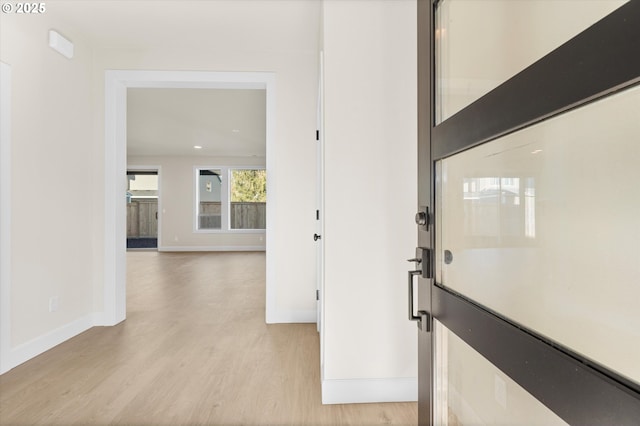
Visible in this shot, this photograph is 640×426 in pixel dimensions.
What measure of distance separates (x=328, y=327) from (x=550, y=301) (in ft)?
4.48

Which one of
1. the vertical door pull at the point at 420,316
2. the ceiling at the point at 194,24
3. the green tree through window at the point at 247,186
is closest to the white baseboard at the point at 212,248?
the green tree through window at the point at 247,186

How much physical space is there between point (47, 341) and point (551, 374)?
3.34 metres

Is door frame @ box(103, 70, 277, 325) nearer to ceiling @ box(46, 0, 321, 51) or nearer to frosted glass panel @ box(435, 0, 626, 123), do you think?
ceiling @ box(46, 0, 321, 51)

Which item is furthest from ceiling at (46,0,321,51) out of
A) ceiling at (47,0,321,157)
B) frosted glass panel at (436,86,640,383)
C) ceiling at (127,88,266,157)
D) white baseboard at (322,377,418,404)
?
white baseboard at (322,377,418,404)

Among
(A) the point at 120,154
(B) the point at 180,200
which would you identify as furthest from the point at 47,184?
(B) the point at 180,200

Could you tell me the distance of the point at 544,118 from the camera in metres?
0.56

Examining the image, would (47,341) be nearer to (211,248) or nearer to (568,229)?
(568,229)

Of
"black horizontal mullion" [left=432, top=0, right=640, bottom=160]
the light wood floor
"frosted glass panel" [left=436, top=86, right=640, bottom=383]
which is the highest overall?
"black horizontal mullion" [left=432, top=0, right=640, bottom=160]

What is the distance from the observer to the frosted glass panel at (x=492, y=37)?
1.73 feet

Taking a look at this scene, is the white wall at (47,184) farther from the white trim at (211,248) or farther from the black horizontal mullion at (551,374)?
the white trim at (211,248)

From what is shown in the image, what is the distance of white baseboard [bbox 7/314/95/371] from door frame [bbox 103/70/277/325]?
179 millimetres

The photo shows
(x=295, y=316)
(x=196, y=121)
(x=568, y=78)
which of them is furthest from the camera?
(x=196, y=121)

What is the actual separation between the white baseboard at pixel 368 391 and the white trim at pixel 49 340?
2.24 m

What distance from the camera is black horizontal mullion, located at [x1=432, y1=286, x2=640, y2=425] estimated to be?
431 millimetres
